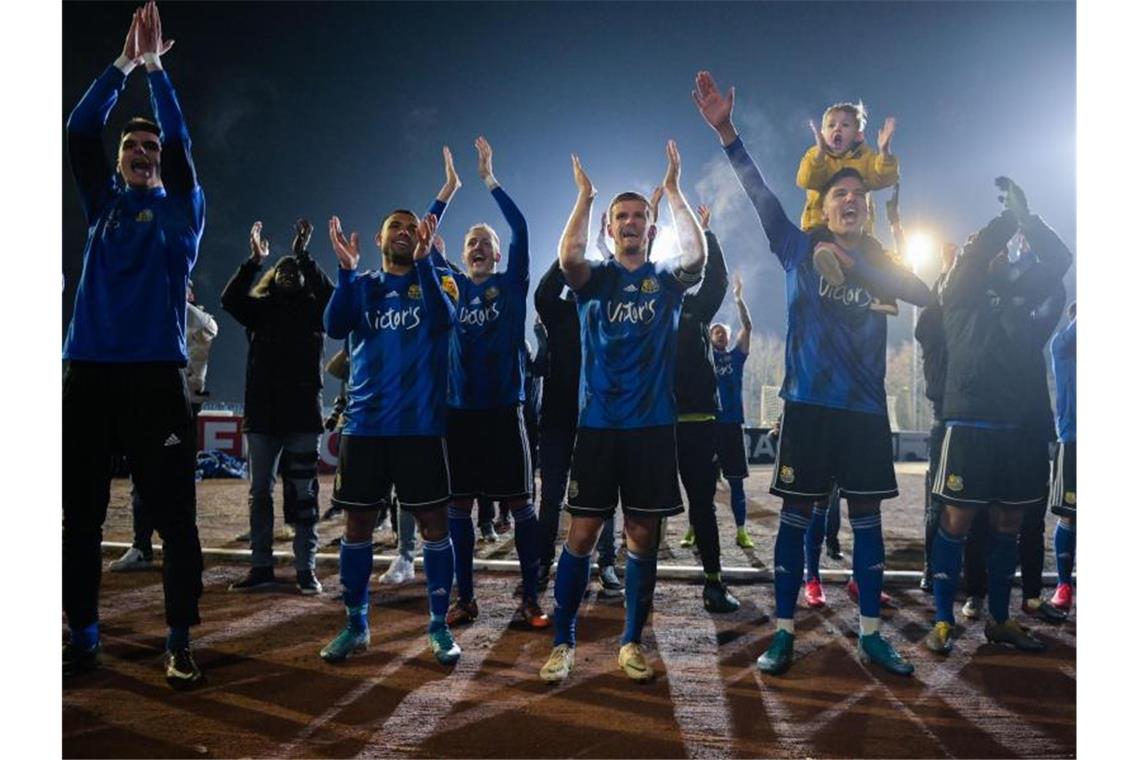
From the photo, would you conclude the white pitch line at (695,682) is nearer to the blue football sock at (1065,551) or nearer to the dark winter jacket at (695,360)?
the dark winter jacket at (695,360)

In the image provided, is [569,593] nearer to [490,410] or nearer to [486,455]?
[486,455]

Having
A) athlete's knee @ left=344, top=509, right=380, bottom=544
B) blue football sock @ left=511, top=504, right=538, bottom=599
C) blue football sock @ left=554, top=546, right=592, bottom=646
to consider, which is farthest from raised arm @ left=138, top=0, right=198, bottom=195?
blue football sock @ left=554, top=546, right=592, bottom=646

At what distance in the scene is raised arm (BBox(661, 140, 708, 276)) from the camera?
320cm

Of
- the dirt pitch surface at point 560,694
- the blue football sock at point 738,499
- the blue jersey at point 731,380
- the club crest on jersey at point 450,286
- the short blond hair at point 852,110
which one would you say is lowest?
the dirt pitch surface at point 560,694

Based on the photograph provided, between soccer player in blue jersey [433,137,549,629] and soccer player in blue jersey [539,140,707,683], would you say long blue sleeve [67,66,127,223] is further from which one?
soccer player in blue jersey [539,140,707,683]

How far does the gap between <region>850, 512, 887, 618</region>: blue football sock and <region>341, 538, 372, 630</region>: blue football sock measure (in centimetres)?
237

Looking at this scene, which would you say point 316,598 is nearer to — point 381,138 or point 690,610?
point 690,610

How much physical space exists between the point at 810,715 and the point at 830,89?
3428 mm

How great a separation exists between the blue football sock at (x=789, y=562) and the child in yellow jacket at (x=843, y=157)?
163cm

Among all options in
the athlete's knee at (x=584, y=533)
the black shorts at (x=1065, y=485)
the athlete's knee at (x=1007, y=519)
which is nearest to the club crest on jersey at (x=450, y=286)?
the athlete's knee at (x=584, y=533)

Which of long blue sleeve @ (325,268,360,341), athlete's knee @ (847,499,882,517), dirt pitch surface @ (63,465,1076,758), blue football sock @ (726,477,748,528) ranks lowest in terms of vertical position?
dirt pitch surface @ (63,465,1076,758)

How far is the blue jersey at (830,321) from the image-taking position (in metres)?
3.37

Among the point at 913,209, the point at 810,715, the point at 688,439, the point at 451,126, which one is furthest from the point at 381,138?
the point at 810,715

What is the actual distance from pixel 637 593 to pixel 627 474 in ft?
1.81
